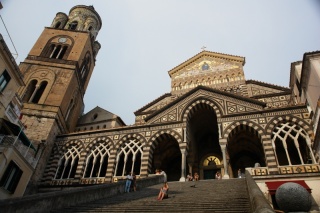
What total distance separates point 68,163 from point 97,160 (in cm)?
263

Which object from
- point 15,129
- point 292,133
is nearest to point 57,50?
point 15,129

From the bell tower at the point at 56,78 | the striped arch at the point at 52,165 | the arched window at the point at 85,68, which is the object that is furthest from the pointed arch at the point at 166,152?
the arched window at the point at 85,68

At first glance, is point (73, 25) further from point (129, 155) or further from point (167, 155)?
point (167, 155)

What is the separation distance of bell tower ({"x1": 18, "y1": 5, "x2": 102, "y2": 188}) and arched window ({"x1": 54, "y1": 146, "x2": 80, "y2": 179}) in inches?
52.4

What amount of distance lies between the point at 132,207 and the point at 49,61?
22.4m

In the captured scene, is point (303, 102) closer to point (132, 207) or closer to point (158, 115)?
point (158, 115)

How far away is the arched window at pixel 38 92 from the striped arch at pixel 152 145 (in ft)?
40.5

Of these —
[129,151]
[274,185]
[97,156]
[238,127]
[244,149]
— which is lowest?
[274,185]

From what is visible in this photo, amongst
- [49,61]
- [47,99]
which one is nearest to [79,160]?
[47,99]

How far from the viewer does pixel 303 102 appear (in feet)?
57.1

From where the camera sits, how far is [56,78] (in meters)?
24.8

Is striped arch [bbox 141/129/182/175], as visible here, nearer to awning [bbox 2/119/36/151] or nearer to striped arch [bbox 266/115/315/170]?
striped arch [bbox 266/115/315/170]

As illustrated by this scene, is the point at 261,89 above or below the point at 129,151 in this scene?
above

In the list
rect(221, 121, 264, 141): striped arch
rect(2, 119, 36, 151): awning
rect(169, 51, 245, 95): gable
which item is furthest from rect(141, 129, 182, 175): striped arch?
rect(169, 51, 245, 95): gable
